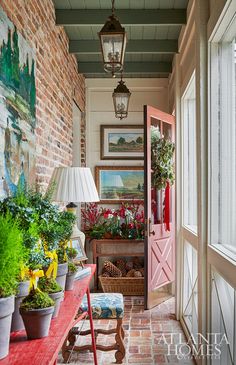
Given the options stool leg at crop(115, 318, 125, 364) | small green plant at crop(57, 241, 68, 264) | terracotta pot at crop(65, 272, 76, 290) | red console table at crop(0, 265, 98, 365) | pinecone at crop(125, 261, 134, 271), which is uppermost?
small green plant at crop(57, 241, 68, 264)

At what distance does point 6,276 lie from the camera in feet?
5.44

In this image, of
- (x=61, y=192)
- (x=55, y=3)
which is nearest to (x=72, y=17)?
(x=55, y=3)

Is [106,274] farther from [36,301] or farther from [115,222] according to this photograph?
[36,301]

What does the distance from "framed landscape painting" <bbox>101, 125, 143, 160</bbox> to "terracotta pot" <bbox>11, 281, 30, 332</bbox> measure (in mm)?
5421

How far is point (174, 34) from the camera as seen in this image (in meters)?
5.41

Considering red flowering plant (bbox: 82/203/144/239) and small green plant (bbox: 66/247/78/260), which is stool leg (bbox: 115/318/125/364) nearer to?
small green plant (bbox: 66/247/78/260)

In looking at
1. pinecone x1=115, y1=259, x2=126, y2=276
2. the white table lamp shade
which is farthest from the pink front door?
the white table lamp shade

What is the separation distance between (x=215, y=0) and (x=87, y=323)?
348 cm

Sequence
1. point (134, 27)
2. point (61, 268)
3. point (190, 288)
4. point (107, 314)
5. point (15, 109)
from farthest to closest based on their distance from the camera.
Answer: point (134, 27) < point (190, 288) < point (107, 314) < point (15, 109) < point (61, 268)

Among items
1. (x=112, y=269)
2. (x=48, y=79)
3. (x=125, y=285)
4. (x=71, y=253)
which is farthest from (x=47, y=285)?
(x=112, y=269)

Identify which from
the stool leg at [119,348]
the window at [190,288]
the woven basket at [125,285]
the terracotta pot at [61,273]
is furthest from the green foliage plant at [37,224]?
the woven basket at [125,285]

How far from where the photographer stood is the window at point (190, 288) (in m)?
4.15

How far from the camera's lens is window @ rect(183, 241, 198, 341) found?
13.6 feet

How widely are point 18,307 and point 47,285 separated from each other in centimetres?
27
